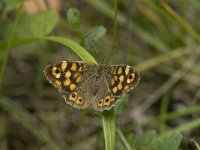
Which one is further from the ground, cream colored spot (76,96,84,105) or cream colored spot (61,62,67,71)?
cream colored spot (61,62,67,71)

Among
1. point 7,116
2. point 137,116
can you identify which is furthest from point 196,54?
point 7,116

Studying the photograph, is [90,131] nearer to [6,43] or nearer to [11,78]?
[11,78]

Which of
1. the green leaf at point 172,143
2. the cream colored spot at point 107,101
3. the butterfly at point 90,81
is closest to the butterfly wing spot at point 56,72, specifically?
the butterfly at point 90,81

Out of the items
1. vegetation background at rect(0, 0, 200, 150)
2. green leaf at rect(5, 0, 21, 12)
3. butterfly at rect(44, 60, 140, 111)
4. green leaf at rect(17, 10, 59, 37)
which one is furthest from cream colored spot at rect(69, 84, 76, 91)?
vegetation background at rect(0, 0, 200, 150)

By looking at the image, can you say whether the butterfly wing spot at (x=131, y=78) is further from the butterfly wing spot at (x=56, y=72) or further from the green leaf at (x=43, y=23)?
the green leaf at (x=43, y=23)

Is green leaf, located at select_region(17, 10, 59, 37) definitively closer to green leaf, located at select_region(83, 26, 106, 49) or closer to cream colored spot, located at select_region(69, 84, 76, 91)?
green leaf, located at select_region(83, 26, 106, 49)

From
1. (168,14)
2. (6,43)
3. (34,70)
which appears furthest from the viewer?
(34,70)

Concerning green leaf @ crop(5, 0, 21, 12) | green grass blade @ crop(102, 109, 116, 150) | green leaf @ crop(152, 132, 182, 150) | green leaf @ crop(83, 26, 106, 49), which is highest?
green leaf @ crop(5, 0, 21, 12)

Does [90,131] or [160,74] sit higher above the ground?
[160,74]
